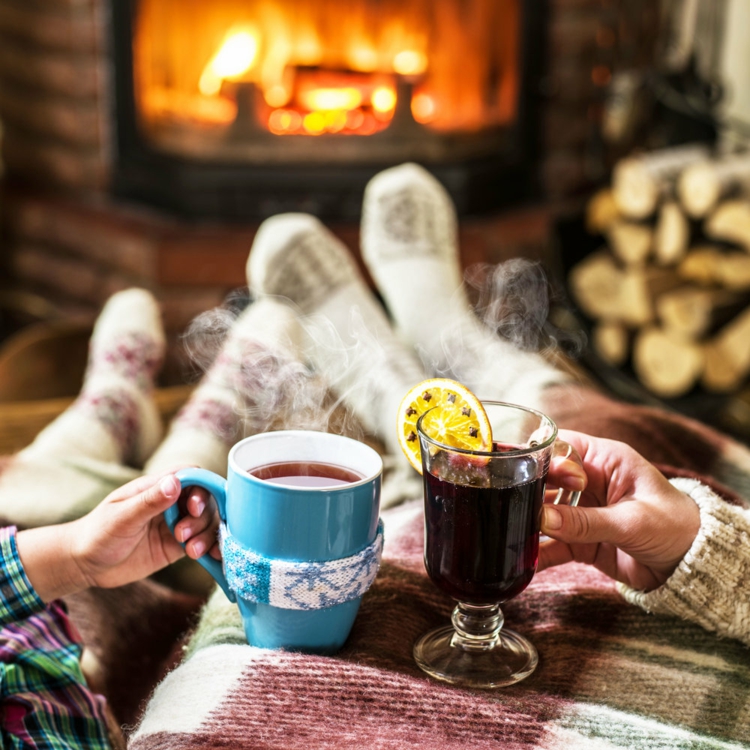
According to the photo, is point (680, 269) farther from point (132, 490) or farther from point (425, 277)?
point (132, 490)

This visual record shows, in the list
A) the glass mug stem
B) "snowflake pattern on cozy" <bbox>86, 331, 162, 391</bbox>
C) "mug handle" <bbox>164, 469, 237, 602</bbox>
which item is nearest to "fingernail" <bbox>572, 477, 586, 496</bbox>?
the glass mug stem

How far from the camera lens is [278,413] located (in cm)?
126

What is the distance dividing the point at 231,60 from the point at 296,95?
0.57 ft

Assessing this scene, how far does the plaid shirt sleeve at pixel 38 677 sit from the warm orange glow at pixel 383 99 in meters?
1.57

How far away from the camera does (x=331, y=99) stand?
2.05m

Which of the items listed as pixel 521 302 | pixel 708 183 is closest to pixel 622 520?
pixel 521 302

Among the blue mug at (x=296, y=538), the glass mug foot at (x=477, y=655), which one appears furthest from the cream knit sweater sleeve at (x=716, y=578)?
the blue mug at (x=296, y=538)

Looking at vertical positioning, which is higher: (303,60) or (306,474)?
(303,60)

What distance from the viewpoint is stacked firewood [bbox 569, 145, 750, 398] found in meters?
1.88

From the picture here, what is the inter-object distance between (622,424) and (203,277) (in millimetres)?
1252

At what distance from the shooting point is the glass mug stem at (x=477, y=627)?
2.12 ft

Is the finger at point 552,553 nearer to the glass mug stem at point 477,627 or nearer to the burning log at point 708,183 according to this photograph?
the glass mug stem at point 477,627

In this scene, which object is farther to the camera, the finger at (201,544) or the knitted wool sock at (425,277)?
the knitted wool sock at (425,277)

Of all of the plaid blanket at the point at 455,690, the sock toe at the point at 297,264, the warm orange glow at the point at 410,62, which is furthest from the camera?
the warm orange glow at the point at 410,62
